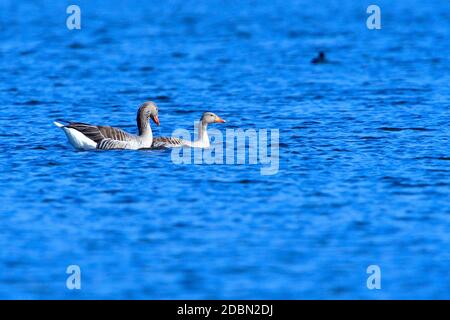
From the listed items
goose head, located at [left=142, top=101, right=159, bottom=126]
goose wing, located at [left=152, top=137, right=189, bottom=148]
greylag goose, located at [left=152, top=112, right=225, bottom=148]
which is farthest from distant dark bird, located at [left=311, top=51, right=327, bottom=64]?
goose wing, located at [left=152, top=137, right=189, bottom=148]

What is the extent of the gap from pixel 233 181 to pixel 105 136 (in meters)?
3.72

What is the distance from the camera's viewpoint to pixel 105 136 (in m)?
20.5

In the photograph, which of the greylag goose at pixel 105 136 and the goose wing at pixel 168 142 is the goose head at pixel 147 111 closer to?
the greylag goose at pixel 105 136

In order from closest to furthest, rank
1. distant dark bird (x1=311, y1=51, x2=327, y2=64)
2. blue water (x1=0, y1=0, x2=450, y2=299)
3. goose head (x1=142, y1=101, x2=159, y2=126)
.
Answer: blue water (x1=0, y1=0, x2=450, y2=299)
goose head (x1=142, y1=101, x2=159, y2=126)
distant dark bird (x1=311, y1=51, x2=327, y2=64)

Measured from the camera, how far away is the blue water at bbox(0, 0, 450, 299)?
12.9m

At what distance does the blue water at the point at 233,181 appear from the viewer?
12.9 meters

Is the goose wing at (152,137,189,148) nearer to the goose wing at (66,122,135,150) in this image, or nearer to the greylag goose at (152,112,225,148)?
the greylag goose at (152,112,225,148)

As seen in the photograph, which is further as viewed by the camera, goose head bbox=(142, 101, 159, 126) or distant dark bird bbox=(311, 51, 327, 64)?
distant dark bird bbox=(311, 51, 327, 64)

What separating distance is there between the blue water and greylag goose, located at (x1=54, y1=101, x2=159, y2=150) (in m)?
0.41

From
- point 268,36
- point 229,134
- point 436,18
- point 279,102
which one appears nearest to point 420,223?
point 229,134

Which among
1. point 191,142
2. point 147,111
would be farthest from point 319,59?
point 147,111

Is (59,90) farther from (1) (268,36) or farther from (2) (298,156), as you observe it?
(1) (268,36)

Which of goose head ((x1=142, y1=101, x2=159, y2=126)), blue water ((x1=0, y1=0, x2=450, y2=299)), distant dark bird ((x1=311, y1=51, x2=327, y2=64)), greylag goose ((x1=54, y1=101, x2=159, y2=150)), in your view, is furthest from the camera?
distant dark bird ((x1=311, y1=51, x2=327, y2=64))

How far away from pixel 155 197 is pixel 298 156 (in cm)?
450
